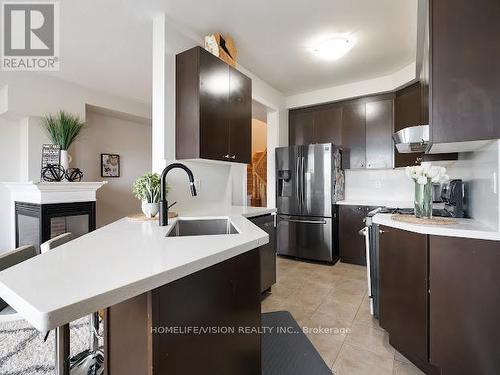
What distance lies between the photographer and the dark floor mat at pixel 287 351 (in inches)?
60.9

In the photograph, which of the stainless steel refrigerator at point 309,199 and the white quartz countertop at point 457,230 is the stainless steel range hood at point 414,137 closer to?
the white quartz countertop at point 457,230

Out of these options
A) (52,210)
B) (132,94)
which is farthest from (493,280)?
(132,94)

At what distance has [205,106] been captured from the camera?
2.13 metres

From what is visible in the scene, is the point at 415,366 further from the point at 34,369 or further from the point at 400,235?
the point at 34,369

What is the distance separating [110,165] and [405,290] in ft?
14.6

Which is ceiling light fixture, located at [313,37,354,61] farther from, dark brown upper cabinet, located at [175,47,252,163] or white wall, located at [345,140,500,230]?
white wall, located at [345,140,500,230]

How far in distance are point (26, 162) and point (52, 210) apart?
93 cm

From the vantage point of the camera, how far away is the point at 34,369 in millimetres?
1524

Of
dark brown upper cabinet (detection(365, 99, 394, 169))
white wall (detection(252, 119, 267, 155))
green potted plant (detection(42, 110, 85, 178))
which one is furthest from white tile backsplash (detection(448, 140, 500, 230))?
white wall (detection(252, 119, 267, 155))

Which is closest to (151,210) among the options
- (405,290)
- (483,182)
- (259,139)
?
(405,290)

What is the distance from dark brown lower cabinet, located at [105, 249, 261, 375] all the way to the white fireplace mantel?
261cm

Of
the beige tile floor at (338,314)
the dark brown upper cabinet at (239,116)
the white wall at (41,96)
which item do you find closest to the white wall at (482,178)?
the beige tile floor at (338,314)

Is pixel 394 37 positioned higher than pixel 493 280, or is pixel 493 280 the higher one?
pixel 394 37

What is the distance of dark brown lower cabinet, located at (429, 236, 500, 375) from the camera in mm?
1254
